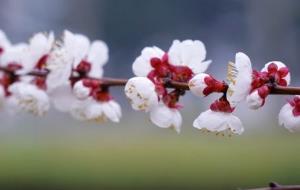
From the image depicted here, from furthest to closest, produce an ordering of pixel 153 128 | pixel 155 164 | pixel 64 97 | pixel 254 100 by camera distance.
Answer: pixel 153 128 → pixel 155 164 → pixel 64 97 → pixel 254 100

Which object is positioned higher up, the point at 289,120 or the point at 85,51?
the point at 85,51

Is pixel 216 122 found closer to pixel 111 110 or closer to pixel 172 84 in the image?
pixel 172 84

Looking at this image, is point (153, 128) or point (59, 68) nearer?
point (59, 68)

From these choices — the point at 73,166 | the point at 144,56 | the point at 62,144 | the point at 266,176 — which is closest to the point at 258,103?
the point at 144,56

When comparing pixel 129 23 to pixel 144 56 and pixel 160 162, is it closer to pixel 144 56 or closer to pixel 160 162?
pixel 160 162


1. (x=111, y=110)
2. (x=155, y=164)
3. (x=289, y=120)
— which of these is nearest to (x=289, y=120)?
(x=289, y=120)

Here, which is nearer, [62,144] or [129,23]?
[62,144]
